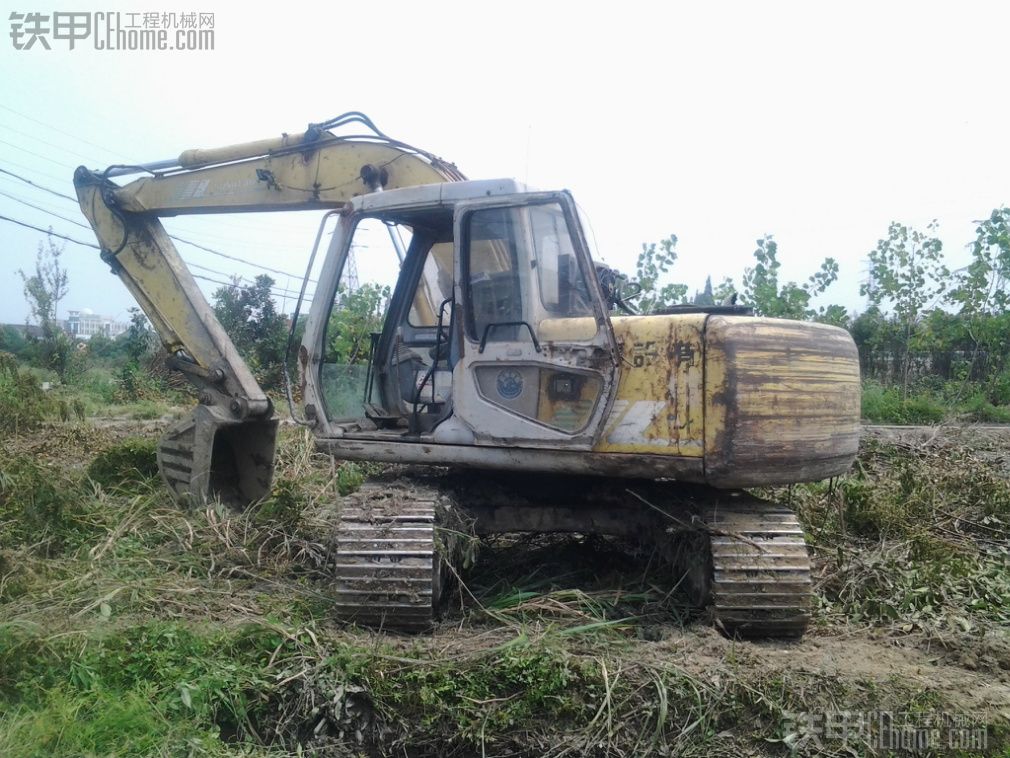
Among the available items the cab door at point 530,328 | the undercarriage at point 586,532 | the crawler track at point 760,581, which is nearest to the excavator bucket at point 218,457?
the undercarriage at point 586,532

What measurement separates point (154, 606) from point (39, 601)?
598mm

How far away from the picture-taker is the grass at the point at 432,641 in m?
3.53

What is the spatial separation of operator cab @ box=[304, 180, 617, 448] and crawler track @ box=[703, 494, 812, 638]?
92cm

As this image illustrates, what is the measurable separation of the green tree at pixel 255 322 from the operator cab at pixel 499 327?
13597 mm

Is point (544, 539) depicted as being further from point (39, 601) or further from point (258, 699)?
point (39, 601)

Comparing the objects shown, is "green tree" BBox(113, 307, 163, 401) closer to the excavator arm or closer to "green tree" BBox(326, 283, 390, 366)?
"green tree" BBox(326, 283, 390, 366)

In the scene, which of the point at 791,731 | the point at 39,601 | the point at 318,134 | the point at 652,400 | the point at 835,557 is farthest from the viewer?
the point at 318,134

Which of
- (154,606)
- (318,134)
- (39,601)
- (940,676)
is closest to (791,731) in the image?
(940,676)

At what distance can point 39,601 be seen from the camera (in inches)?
178

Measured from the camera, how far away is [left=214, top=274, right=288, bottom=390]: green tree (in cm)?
1891

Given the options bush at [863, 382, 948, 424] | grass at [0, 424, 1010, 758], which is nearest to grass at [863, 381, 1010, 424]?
bush at [863, 382, 948, 424]

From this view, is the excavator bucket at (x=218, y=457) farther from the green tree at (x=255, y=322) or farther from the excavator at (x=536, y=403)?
the green tree at (x=255, y=322)

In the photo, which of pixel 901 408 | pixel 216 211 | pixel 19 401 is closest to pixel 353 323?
pixel 19 401

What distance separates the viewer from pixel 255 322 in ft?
66.0
